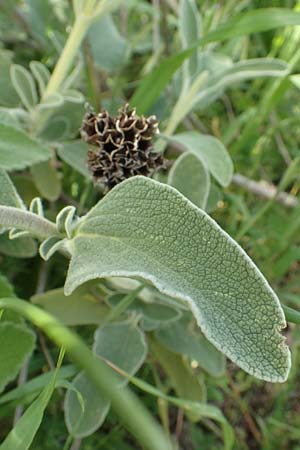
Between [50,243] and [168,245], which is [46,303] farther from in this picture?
[168,245]

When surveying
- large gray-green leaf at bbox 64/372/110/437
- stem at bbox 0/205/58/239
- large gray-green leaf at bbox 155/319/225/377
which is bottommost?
large gray-green leaf at bbox 64/372/110/437

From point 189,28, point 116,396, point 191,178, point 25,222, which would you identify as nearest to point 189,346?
point 191,178

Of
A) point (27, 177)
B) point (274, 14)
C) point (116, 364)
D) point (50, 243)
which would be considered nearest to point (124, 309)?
point (116, 364)

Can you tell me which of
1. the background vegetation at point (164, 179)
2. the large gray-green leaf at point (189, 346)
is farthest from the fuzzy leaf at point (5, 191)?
the large gray-green leaf at point (189, 346)

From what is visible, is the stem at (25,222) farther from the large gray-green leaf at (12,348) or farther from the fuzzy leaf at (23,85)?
the fuzzy leaf at (23,85)

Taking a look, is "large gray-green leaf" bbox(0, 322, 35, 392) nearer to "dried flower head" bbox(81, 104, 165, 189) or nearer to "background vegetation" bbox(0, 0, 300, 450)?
"background vegetation" bbox(0, 0, 300, 450)

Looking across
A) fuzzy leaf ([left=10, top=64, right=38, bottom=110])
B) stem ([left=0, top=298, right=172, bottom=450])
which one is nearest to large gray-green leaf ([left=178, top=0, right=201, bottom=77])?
fuzzy leaf ([left=10, top=64, right=38, bottom=110])
